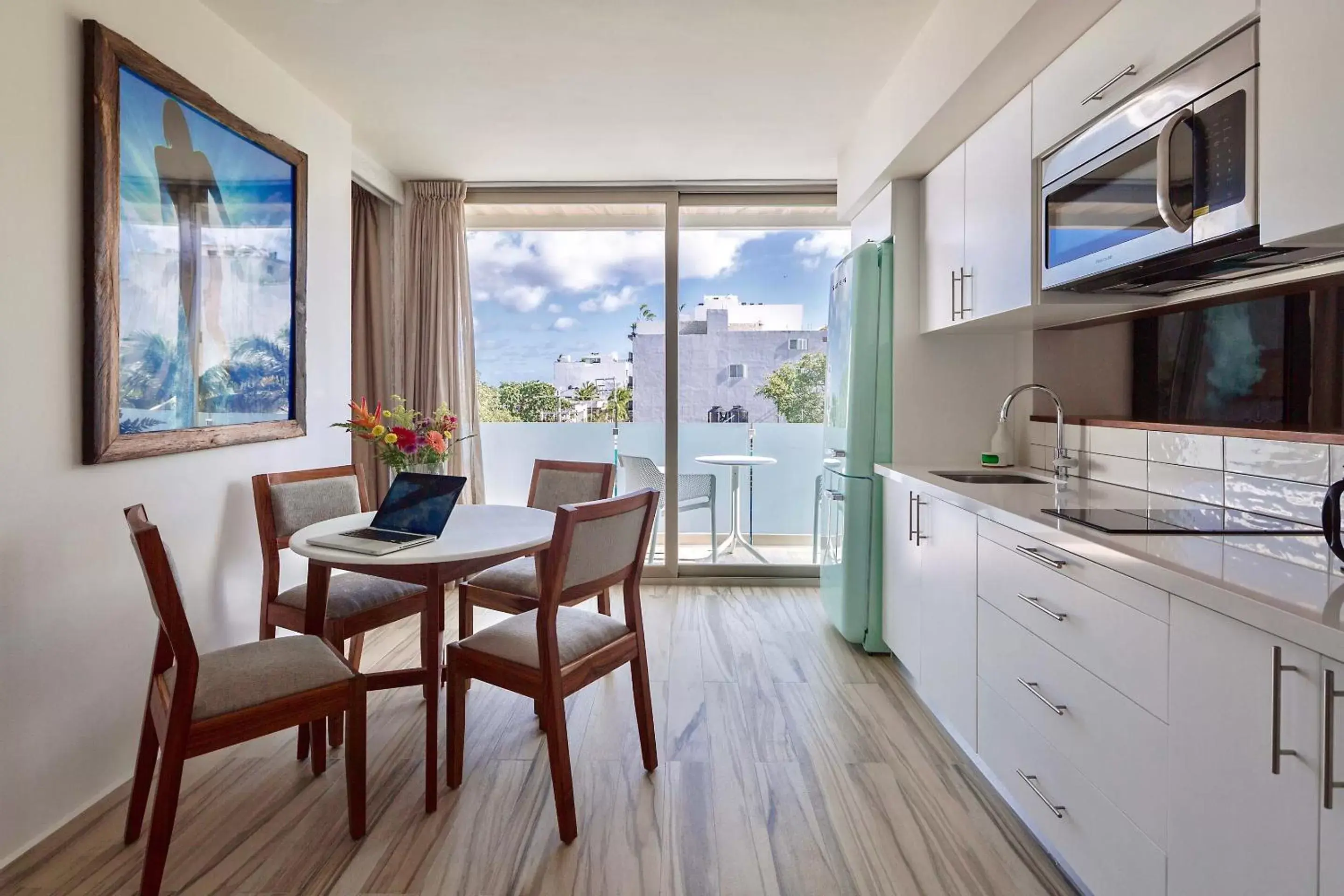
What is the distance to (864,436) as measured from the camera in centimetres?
319

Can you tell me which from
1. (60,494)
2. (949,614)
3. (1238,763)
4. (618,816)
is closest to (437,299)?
(60,494)

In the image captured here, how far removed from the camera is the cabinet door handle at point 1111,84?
5.38 ft

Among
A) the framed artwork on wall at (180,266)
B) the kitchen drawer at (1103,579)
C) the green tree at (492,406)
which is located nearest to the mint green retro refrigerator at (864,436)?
the kitchen drawer at (1103,579)

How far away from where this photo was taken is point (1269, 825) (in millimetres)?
1019

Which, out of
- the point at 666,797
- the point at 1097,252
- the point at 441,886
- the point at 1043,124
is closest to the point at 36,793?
the point at 441,886

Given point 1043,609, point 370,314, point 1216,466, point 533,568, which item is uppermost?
point 370,314

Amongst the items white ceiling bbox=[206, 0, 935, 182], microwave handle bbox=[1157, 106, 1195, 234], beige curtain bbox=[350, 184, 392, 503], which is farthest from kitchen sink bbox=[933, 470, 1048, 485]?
beige curtain bbox=[350, 184, 392, 503]

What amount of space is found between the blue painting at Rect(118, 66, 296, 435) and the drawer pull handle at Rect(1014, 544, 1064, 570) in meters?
2.64

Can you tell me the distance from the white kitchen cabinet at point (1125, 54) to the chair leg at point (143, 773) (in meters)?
2.84

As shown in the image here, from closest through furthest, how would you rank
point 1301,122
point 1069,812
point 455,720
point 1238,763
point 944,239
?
point 1238,763 < point 1301,122 < point 1069,812 < point 455,720 < point 944,239

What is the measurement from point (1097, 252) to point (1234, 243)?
1.22ft

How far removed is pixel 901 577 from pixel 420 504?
1976mm

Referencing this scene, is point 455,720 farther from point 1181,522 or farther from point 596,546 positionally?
point 1181,522

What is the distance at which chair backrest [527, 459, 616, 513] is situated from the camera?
2.88m
